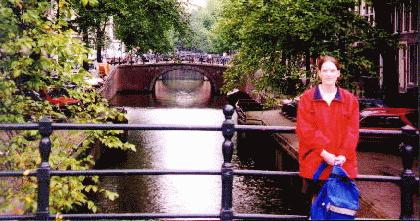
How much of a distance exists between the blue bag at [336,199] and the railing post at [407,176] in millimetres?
578

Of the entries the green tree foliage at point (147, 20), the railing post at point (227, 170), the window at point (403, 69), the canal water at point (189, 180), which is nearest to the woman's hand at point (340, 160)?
the railing post at point (227, 170)

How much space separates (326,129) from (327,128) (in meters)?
0.01

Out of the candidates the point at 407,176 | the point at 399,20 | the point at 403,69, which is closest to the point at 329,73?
the point at 407,176

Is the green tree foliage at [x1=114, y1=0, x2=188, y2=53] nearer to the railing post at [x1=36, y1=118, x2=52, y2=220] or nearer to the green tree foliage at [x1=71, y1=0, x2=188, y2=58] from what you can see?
the green tree foliage at [x1=71, y1=0, x2=188, y2=58]

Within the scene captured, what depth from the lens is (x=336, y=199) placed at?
387cm

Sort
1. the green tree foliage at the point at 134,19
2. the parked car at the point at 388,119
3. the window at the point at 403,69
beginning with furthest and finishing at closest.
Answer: the window at the point at 403,69, the green tree foliage at the point at 134,19, the parked car at the point at 388,119

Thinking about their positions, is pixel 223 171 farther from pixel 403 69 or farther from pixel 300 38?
pixel 403 69

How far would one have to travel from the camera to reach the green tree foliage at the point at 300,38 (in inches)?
754

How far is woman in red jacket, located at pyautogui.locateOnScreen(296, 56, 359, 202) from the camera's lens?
13.1ft

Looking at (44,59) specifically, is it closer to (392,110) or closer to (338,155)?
(338,155)

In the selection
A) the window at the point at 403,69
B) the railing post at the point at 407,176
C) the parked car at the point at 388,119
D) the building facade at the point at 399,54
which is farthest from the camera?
the window at the point at 403,69

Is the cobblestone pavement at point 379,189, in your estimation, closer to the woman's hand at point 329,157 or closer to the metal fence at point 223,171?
the metal fence at point 223,171

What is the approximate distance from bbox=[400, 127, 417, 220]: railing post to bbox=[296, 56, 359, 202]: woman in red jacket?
485mm

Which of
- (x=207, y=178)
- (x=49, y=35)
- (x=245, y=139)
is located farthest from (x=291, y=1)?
(x=49, y=35)
